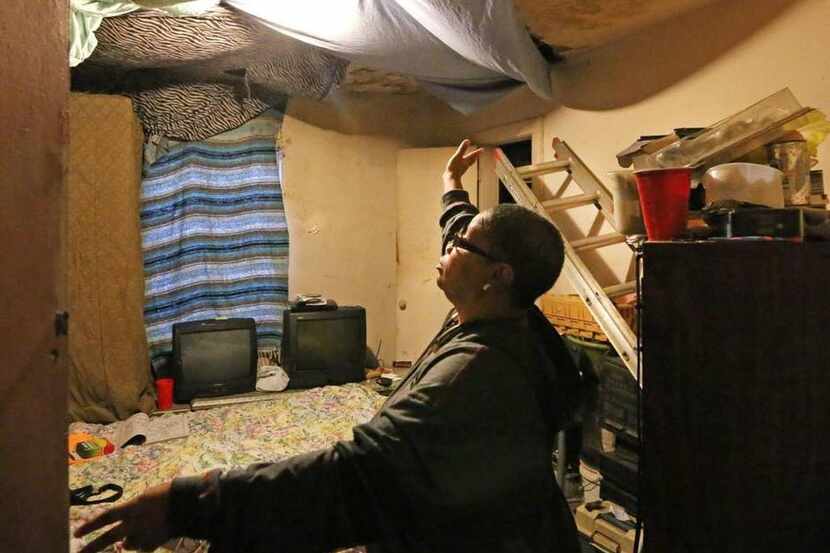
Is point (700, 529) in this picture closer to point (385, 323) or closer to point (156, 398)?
point (156, 398)

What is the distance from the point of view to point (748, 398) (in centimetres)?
97

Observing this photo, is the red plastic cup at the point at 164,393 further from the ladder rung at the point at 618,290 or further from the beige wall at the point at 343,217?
the ladder rung at the point at 618,290

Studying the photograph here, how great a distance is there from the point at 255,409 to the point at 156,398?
23.7 inches

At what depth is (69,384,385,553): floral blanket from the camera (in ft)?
7.47

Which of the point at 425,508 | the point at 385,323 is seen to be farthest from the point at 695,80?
the point at 385,323

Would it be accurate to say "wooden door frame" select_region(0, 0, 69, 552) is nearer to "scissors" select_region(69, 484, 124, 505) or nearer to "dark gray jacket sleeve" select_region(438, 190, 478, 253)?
"dark gray jacket sleeve" select_region(438, 190, 478, 253)

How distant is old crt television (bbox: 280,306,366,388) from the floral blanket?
0.10m

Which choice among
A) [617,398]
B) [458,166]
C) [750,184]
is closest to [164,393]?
[458,166]

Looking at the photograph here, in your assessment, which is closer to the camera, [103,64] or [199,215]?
[103,64]

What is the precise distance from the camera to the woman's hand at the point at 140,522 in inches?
30.8

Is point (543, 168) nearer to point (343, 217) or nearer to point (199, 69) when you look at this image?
point (343, 217)

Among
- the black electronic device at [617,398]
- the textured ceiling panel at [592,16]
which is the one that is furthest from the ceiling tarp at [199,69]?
the black electronic device at [617,398]

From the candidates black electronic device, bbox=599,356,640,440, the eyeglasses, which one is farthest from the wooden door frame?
black electronic device, bbox=599,356,640,440

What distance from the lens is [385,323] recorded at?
13.8 ft
